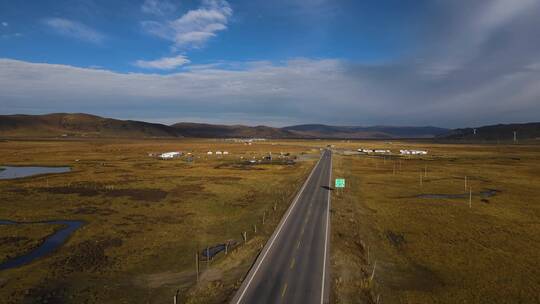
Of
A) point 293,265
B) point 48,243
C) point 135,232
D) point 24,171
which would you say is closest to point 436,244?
point 293,265

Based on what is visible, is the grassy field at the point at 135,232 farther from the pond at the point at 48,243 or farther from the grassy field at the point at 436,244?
the grassy field at the point at 436,244

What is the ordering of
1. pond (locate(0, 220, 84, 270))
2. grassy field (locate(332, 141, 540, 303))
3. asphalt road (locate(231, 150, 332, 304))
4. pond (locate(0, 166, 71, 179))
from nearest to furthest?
1. asphalt road (locate(231, 150, 332, 304))
2. grassy field (locate(332, 141, 540, 303))
3. pond (locate(0, 220, 84, 270))
4. pond (locate(0, 166, 71, 179))

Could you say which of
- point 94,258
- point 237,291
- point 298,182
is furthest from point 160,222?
point 298,182

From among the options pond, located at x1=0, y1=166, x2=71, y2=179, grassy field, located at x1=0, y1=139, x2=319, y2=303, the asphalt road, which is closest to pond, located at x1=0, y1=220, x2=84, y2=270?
grassy field, located at x1=0, y1=139, x2=319, y2=303

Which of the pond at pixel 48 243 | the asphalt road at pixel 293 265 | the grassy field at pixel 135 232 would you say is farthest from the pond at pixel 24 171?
the asphalt road at pixel 293 265

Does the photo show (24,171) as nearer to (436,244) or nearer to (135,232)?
(135,232)

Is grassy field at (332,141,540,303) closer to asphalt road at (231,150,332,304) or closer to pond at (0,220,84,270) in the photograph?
asphalt road at (231,150,332,304)

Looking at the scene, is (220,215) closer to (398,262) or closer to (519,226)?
(398,262)
